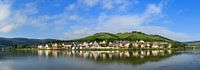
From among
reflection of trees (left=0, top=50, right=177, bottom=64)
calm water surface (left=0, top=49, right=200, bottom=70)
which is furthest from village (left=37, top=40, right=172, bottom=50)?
calm water surface (left=0, top=49, right=200, bottom=70)

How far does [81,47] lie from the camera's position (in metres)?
179

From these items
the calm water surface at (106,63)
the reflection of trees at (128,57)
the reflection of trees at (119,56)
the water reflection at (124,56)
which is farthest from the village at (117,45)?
the calm water surface at (106,63)

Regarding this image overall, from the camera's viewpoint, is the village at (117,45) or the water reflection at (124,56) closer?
the water reflection at (124,56)

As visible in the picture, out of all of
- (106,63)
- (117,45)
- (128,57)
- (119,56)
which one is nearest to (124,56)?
(119,56)

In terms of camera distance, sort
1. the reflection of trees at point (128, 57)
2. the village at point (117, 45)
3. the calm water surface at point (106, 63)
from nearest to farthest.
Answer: the calm water surface at point (106, 63) < the reflection of trees at point (128, 57) < the village at point (117, 45)

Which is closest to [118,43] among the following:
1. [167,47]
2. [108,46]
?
[108,46]

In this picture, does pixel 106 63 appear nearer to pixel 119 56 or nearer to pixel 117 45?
pixel 119 56

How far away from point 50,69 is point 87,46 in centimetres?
11929

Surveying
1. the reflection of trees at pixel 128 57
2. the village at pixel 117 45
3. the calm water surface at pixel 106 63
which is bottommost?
the calm water surface at pixel 106 63

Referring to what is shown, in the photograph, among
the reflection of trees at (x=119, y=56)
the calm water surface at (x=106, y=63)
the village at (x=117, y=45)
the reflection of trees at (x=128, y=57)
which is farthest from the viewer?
the village at (x=117, y=45)

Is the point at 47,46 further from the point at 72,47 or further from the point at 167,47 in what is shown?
the point at 167,47

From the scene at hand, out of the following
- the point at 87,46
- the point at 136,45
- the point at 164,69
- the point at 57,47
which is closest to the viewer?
the point at 164,69

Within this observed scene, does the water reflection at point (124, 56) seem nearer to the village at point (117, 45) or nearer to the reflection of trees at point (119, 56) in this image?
the reflection of trees at point (119, 56)

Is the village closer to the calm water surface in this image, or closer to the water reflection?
the water reflection
